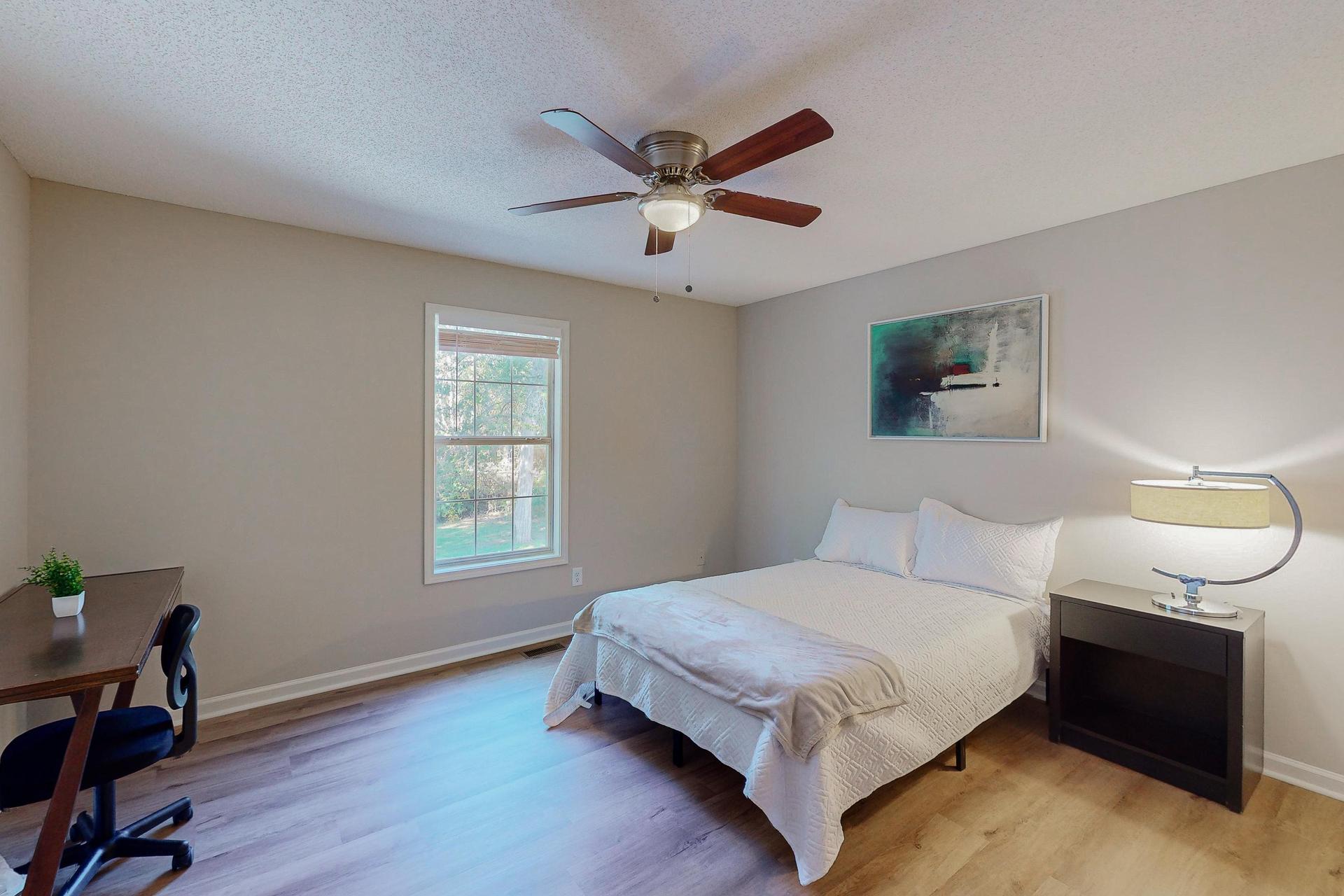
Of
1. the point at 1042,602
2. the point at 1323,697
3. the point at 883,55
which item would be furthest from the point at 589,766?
the point at 1323,697

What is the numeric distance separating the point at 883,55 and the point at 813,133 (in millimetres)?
358

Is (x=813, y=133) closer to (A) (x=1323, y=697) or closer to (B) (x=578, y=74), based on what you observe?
(B) (x=578, y=74)

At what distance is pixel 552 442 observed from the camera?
3.95 meters

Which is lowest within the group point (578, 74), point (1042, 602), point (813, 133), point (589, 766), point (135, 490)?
point (589, 766)

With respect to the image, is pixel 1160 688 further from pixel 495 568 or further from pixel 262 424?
pixel 262 424

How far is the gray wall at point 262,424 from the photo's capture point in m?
2.58

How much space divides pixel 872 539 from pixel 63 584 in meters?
3.66

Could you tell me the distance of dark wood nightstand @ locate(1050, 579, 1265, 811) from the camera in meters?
2.20

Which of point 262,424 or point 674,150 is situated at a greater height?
point 674,150

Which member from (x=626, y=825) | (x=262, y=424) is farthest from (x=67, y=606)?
→ (x=626, y=825)

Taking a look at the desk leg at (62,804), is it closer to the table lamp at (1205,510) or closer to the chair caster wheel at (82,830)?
the chair caster wheel at (82,830)

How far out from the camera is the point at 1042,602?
2.91 m

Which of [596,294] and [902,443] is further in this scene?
[596,294]

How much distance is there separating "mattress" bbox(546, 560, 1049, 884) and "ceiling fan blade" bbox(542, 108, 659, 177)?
1.86 metres
